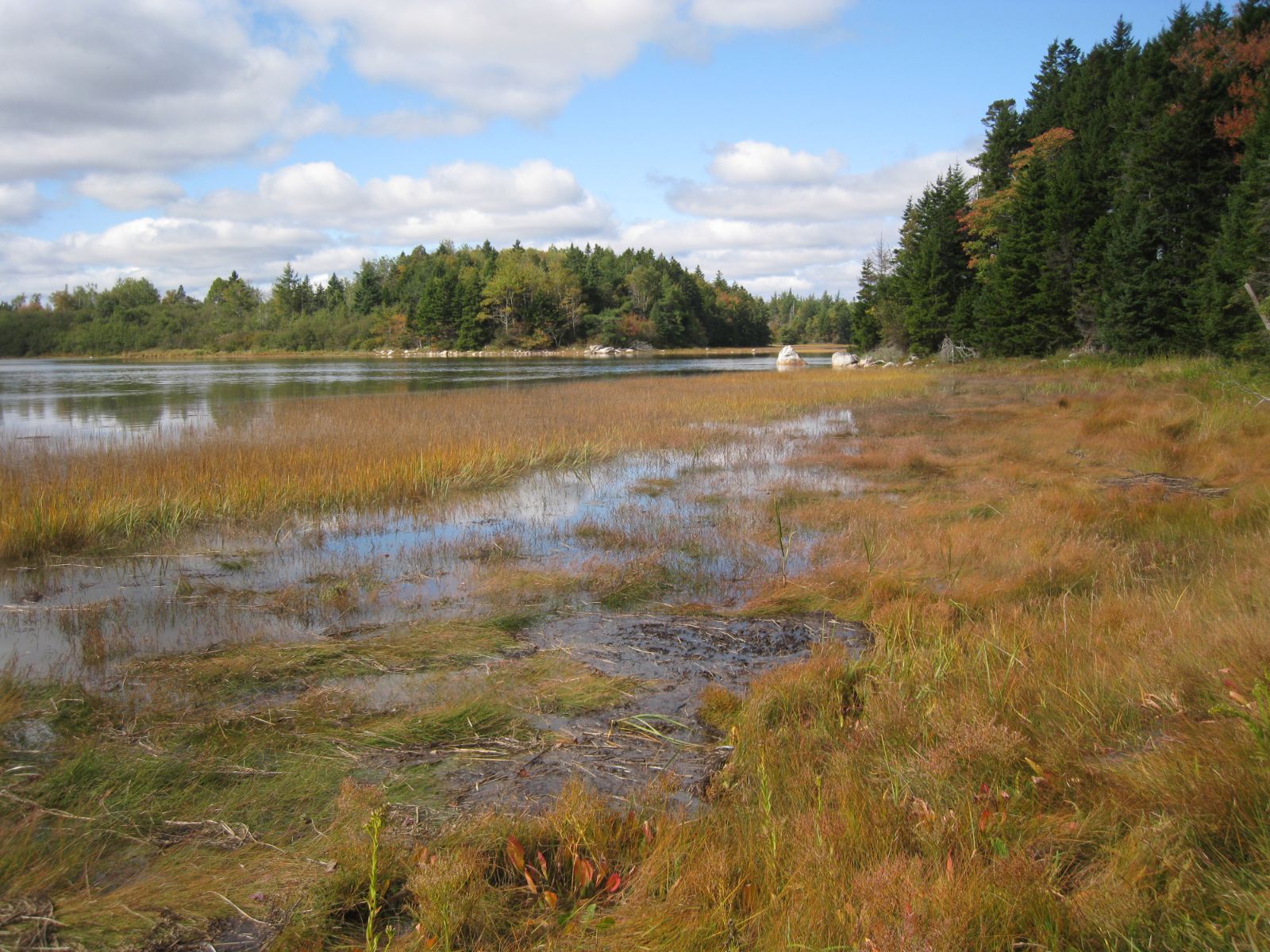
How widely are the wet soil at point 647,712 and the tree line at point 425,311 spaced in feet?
288

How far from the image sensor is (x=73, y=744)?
4.45 m

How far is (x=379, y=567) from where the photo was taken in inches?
338

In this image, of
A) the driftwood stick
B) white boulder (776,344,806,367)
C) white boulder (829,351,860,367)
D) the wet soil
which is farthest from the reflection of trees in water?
white boulder (829,351,860,367)

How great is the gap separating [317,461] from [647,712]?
32.9 feet

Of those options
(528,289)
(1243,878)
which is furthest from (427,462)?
(528,289)

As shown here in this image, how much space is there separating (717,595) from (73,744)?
516 cm

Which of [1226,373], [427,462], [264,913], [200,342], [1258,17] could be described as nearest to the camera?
[264,913]

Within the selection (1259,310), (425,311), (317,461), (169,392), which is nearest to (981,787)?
(317,461)

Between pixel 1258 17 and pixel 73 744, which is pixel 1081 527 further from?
pixel 1258 17

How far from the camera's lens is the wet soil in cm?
407

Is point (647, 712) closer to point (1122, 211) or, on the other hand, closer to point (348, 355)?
point (1122, 211)

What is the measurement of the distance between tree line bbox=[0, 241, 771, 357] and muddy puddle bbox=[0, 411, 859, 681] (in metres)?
82.6

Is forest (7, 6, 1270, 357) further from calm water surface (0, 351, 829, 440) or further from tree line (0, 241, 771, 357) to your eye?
tree line (0, 241, 771, 357)

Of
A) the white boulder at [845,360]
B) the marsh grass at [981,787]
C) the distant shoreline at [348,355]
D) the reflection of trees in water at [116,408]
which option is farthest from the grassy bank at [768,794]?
the distant shoreline at [348,355]
